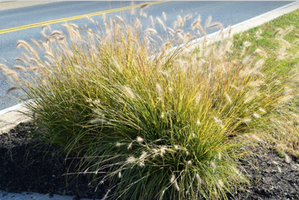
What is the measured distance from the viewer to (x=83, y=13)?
11938 millimetres

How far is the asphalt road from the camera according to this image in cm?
886

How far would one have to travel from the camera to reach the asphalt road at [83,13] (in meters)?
8.86

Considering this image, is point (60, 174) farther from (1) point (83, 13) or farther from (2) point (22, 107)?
(1) point (83, 13)

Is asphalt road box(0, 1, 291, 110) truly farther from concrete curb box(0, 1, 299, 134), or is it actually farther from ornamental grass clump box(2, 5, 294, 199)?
ornamental grass clump box(2, 5, 294, 199)

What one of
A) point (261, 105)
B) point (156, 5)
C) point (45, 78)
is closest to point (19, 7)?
point (156, 5)

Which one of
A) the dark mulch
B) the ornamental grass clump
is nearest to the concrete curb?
the dark mulch

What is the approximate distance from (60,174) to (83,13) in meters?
9.72

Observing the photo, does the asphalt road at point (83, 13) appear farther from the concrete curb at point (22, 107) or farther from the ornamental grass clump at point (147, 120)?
the ornamental grass clump at point (147, 120)

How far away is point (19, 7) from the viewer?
13383mm

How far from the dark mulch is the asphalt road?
14.1ft

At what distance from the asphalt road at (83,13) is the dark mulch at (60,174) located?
14.1 ft

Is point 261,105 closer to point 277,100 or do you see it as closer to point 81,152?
point 277,100

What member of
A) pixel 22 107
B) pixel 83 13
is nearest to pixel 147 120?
pixel 22 107

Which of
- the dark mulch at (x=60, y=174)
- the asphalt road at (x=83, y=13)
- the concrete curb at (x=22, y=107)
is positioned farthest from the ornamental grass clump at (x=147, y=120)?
the asphalt road at (x=83, y=13)
